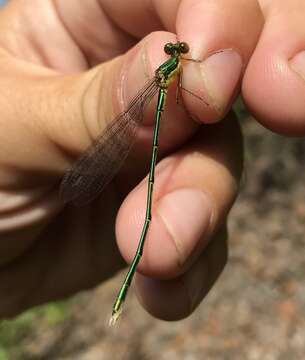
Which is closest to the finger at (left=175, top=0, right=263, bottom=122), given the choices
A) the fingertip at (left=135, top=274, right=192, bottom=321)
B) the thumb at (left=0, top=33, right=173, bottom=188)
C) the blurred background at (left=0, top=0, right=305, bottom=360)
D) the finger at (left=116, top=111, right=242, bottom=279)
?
the thumb at (left=0, top=33, right=173, bottom=188)

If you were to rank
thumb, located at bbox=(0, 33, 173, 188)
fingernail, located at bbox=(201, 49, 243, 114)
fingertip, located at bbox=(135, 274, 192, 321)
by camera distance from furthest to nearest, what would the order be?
fingertip, located at bbox=(135, 274, 192, 321) < thumb, located at bbox=(0, 33, 173, 188) < fingernail, located at bbox=(201, 49, 243, 114)

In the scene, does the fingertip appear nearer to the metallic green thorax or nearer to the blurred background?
the metallic green thorax

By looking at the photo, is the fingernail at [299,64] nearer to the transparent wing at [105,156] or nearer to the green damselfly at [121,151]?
the green damselfly at [121,151]

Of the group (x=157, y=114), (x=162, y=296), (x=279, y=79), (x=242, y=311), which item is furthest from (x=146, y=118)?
(x=242, y=311)

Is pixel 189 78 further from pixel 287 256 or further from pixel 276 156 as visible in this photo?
pixel 276 156

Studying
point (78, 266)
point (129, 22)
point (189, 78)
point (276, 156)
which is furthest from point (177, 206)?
point (276, 156)

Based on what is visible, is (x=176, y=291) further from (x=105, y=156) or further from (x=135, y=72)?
(x=135, y=72)
